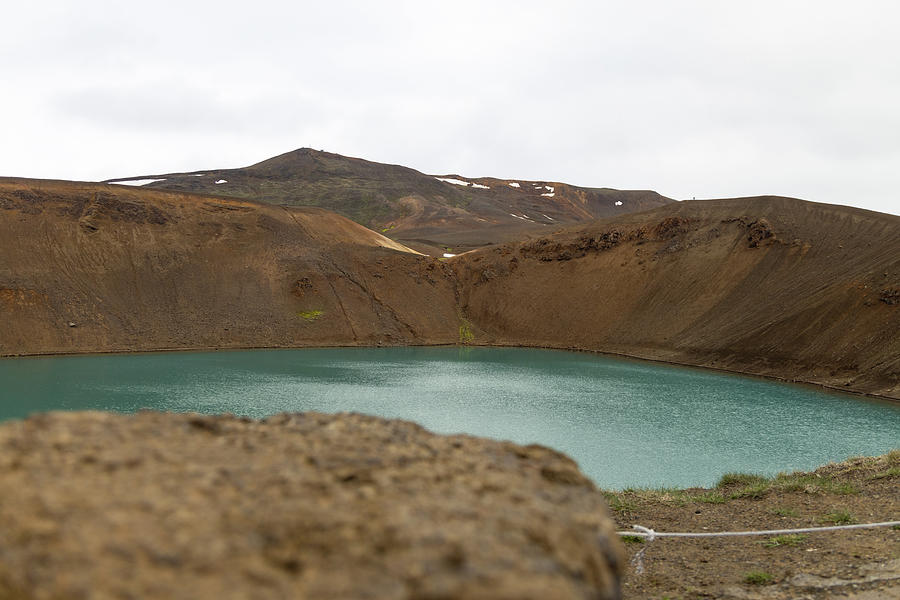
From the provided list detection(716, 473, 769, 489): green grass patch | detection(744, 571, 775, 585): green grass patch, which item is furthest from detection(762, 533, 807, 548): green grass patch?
detection(716, 473, 769, 489): green grass patch

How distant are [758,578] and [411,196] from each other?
129288 millimetres

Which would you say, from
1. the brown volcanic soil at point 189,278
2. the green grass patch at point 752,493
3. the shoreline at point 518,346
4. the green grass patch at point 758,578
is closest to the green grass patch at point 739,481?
the green grass patch at point 752,493

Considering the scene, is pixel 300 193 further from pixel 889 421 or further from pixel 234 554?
pixel 234 554

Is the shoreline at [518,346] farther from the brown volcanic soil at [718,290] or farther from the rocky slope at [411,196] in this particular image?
the rocky slope at [411,196]

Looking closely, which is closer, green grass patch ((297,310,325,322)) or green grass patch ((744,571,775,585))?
green grass patch ((744,571,775,585))

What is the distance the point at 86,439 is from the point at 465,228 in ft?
366

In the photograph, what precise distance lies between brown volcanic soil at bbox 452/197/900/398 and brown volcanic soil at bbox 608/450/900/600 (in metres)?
27.0

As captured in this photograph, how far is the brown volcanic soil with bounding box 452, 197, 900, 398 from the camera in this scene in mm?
39312

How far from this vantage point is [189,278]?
5794cm

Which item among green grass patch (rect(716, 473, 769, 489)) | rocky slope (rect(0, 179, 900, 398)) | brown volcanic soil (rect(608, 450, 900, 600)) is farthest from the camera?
rocky slope (rect(0, 179, 900, 398))

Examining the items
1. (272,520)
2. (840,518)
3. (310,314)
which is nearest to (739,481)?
(840,518)

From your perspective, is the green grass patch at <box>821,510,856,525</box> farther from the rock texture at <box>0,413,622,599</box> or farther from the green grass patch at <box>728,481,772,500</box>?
the rock texture at <box>0,413,622,599</box>

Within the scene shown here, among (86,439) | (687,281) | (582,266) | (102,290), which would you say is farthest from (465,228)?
(86,439)

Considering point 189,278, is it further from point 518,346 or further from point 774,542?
point 774,542
